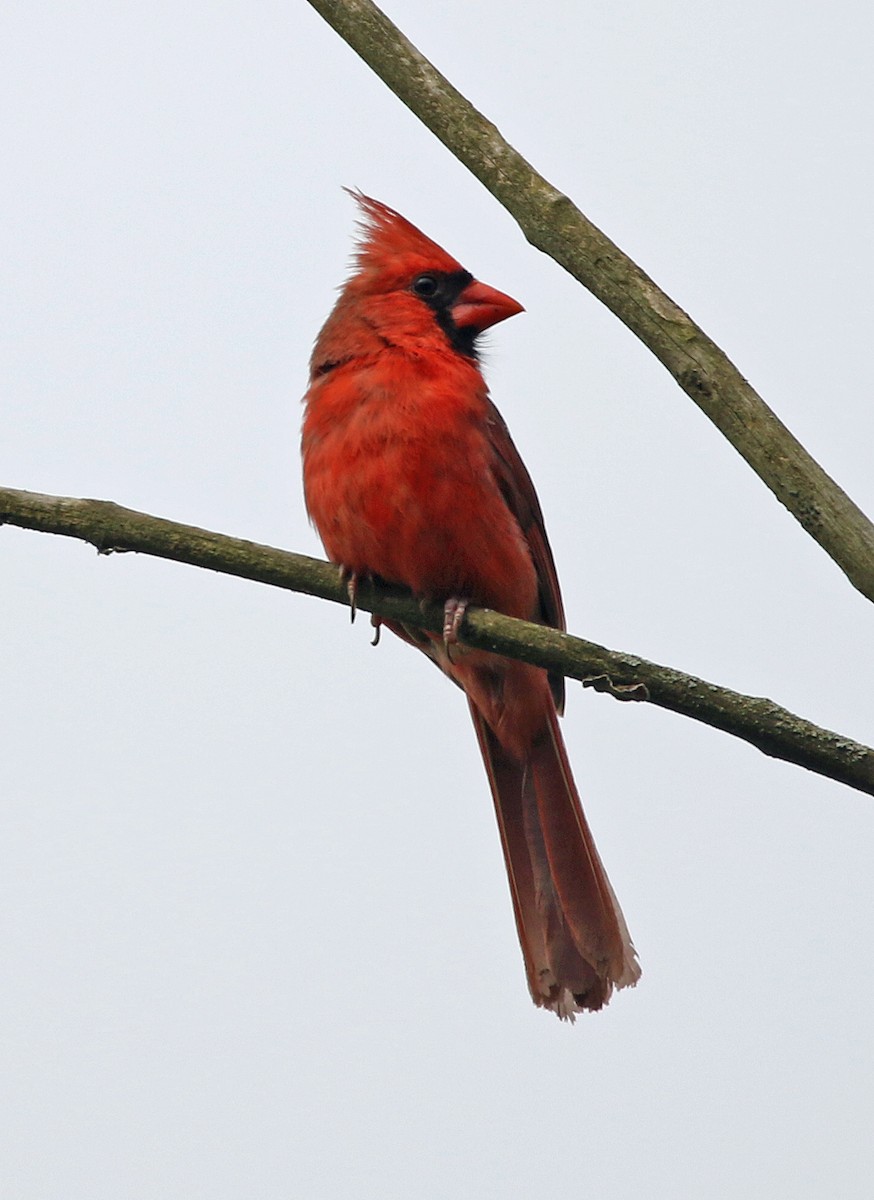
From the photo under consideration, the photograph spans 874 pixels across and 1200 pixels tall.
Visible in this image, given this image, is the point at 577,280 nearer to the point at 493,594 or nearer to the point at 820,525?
the point at 820,525

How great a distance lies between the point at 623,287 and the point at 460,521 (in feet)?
3.21

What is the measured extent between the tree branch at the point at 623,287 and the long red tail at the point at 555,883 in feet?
4.88

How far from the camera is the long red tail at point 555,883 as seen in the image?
323cm

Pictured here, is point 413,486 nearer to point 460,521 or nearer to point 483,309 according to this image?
point 460,521

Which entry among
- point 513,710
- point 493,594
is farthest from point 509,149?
point 513,710

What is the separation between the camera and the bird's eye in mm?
3463

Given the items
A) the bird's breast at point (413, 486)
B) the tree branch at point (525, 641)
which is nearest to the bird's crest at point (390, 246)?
the bird's breast at point (413, 486)

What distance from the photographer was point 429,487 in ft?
10.0

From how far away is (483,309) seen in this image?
339 centimetres

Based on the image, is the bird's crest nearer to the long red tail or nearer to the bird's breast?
the bird's breast

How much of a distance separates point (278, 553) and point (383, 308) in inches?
50.2

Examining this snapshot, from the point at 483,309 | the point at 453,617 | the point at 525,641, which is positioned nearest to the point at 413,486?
the point at 453,617

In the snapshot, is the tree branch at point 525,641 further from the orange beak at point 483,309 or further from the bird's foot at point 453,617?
the orange beak at point 483,309

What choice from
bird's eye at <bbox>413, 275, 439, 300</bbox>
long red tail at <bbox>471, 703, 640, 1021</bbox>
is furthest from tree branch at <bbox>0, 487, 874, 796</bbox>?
bird's eye at <bbox>413, 275, 439, 300</bbox>
